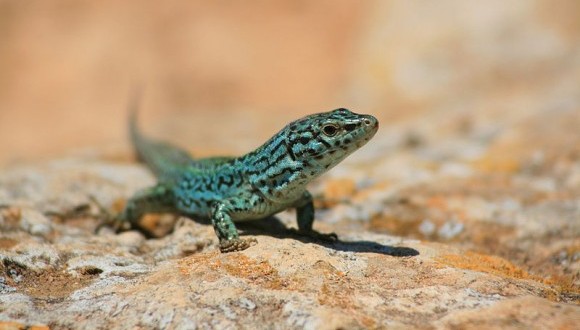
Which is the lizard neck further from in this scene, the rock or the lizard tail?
the lizard tail

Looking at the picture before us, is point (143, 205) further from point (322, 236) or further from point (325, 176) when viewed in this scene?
point (325, 176)

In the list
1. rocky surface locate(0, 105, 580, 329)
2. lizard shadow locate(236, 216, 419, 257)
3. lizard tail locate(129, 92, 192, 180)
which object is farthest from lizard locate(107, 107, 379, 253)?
lizard tail locate(129, 92, 192, 180)

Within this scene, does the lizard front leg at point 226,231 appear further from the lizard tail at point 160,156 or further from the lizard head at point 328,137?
the lizard tail at point 160,156

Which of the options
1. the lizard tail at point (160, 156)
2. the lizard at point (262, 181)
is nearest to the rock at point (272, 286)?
the lizard at point (262, 181)

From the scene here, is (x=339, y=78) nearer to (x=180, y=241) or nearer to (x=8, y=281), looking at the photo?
(x=180, y=241)

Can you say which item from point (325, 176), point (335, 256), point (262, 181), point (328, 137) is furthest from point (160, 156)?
point (335, 256)
